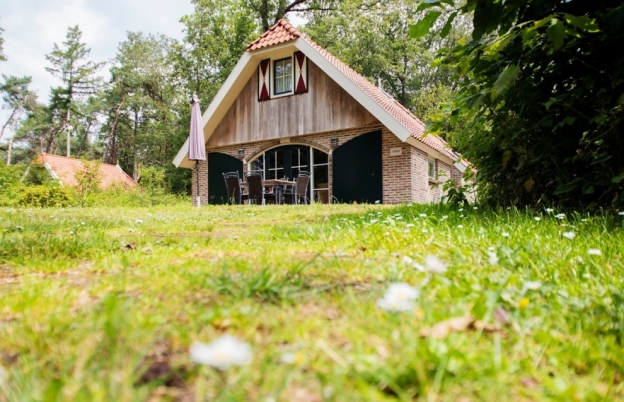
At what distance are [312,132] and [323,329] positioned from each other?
35.8ft

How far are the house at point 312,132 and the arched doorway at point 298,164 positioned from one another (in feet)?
0.11

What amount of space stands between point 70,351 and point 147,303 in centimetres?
28

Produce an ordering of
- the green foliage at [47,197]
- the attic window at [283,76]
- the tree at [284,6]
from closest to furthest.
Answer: the attic window at [283,76]
the green foliage at [47,197]
the tree at [284,6]

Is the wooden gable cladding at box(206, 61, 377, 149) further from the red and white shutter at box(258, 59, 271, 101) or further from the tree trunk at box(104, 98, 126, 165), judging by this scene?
the tree trunk at box(104, 98, 126, 165)

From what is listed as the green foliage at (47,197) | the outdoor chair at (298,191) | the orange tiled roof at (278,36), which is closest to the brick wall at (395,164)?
the outdoor chair at (298,191)

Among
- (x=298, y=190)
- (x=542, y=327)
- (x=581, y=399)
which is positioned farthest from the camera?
(x=298, y=190)

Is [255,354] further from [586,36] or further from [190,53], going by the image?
[190,53]

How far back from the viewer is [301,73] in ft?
38.5

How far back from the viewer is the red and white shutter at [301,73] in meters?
11.7

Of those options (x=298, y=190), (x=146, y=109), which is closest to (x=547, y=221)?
(x=298, y=190)

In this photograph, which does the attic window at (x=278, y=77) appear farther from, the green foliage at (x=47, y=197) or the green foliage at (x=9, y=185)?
the green foliage at (x=9, y=185)

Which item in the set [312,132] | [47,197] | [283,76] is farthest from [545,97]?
[47,197]

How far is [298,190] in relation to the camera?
1084 centimetres

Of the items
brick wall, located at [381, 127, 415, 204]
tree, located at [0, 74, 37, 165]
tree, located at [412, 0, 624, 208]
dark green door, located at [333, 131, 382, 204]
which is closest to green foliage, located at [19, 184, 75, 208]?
dark green door, located at [333, 131, 382, 204]
